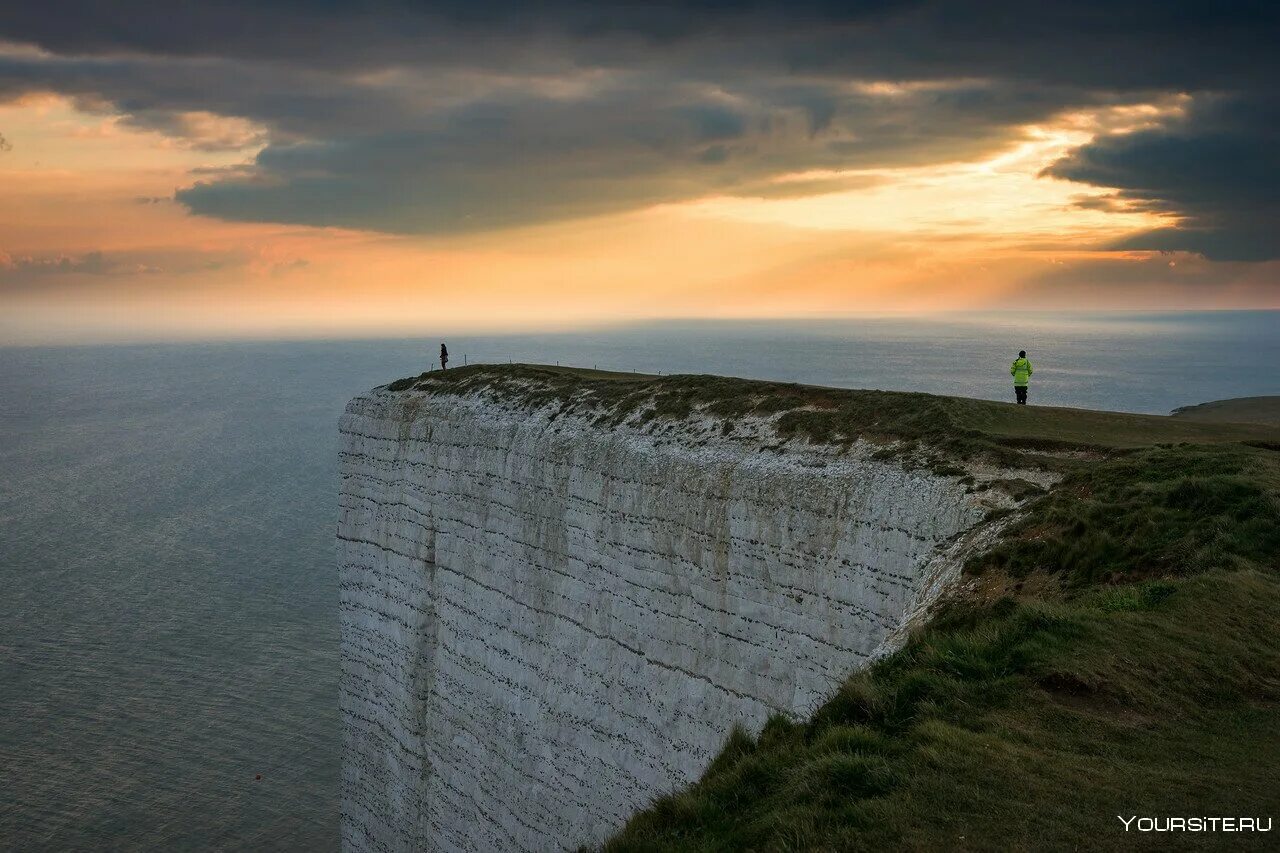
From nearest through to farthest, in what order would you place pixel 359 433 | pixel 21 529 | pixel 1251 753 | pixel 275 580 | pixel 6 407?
pixel 1251 753 < pixel 359 433 < pixel 275 580 < pixel 21 529 < pixel 6 407

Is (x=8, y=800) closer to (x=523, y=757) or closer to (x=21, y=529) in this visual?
(x=523, y=757)

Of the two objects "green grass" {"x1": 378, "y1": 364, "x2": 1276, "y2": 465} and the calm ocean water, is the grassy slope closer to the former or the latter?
"green grass" {"x1": 378, "y1": 364, "x2": 1276, "y2": 465}

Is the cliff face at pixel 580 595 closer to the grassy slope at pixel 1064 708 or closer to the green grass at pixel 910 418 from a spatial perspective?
the green grass at pixel 910 418

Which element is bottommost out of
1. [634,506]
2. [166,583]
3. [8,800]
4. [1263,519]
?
[8,800]

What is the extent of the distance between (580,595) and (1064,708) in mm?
19152

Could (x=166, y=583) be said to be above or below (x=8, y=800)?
above

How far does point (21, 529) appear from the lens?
69.1 meters

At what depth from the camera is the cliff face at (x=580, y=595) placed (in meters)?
20.2

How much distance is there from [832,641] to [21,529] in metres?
67.6

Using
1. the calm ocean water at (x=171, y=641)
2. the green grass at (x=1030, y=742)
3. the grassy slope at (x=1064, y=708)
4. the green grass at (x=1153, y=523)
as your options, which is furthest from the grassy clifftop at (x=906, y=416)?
the calm ocean water at (x=171, y=641)

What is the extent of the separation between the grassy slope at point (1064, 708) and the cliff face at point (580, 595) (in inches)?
101

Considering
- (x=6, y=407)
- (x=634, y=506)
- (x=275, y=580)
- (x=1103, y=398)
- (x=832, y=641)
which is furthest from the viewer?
(x=6, y=407)

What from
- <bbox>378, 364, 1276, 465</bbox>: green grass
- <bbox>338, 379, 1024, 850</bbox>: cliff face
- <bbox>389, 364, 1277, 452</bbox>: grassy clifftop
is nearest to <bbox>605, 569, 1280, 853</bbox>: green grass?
<bbox>338, 379, 1024, 850</bbox>: cliff face

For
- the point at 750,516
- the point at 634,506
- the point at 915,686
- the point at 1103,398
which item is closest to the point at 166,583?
the point at 634,506
